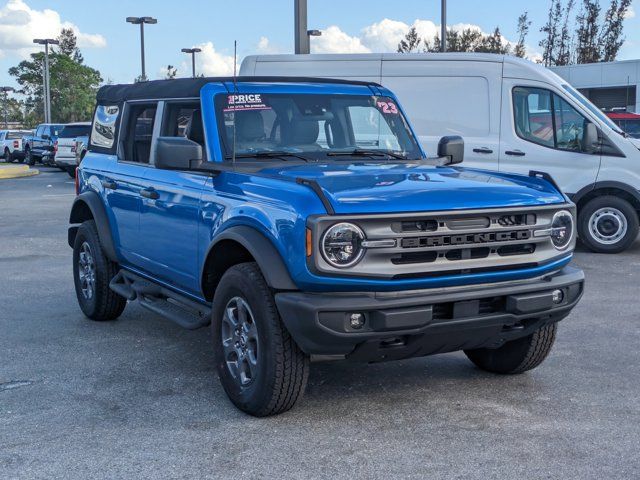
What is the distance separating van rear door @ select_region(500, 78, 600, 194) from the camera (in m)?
10.7

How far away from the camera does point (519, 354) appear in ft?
17.6

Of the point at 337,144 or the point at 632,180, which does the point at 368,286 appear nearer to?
the point at 337,144

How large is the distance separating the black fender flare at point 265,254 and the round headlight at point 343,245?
0.84ft

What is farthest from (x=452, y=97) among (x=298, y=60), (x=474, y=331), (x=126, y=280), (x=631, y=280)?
(x=474, y=331)

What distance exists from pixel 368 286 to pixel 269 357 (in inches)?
25.3

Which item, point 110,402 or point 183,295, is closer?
point 110,402

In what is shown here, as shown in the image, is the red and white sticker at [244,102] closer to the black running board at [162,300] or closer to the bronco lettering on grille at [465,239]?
the black running board at [162,300]

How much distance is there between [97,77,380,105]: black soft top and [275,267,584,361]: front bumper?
1966 mm

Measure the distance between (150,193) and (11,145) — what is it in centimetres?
3865

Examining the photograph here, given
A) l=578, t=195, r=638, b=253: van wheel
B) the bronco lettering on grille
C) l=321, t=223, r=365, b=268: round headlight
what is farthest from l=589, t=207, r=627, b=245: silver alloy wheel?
A: l=321, t=223, r=365, b=268: round headlight

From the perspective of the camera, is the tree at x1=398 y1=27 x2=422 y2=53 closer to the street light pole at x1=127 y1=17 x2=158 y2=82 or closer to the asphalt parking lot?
the street light pole at x1=127 y1=17 x2=158 y2=82

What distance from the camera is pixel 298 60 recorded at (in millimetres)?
12133

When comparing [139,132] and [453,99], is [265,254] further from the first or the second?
[453,99]

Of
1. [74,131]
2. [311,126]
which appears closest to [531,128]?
[311,126]
